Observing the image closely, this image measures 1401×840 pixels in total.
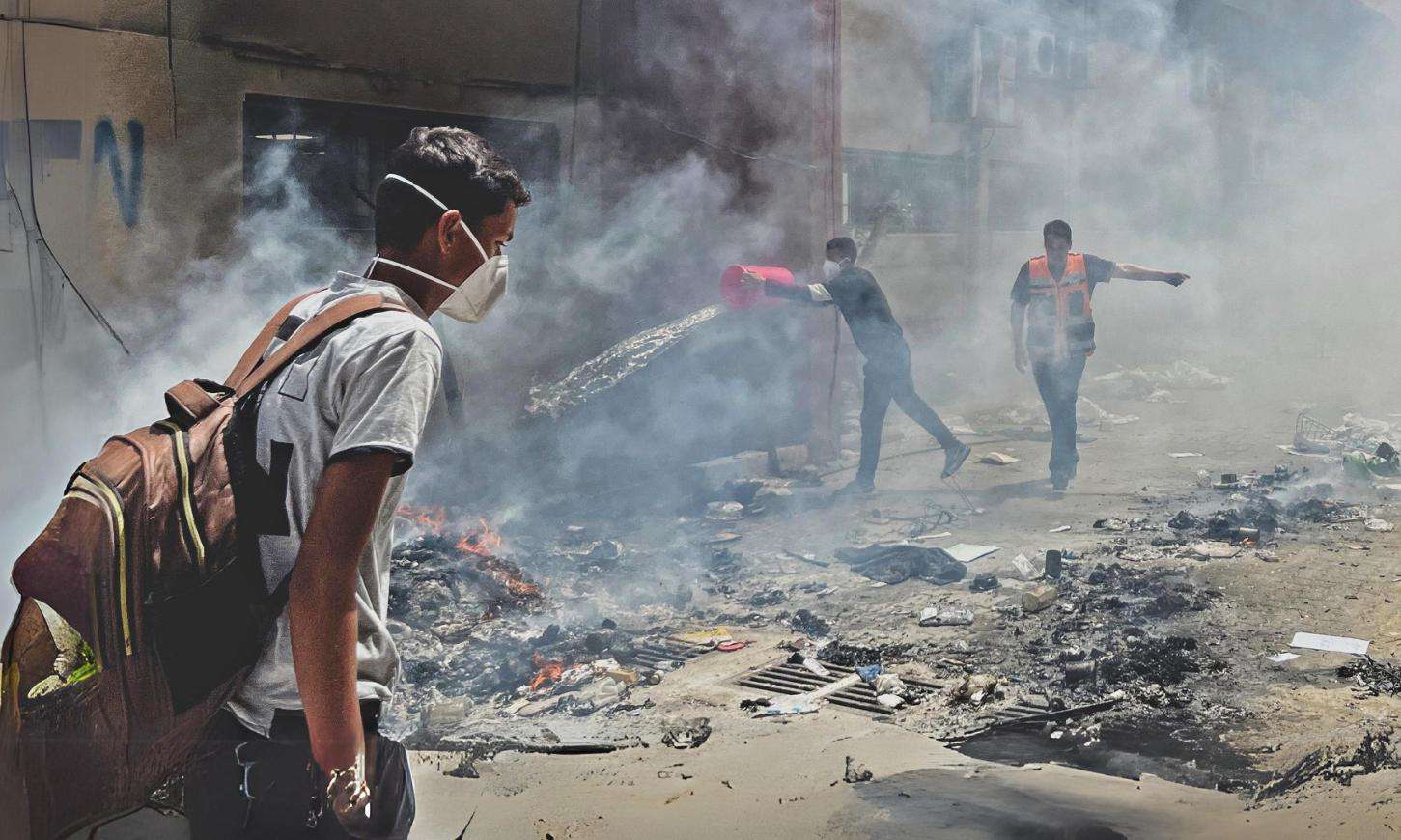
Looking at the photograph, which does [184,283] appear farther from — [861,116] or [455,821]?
[861,116]

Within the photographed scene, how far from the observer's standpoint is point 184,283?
18.5 feet

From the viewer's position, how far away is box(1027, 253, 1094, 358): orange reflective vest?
773 centimetres

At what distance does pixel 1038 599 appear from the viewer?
4.96m

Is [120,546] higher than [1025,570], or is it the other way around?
[120,546]

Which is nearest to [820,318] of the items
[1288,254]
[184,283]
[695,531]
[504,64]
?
[695,531]

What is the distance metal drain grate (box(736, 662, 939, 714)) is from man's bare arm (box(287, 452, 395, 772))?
8.79ft

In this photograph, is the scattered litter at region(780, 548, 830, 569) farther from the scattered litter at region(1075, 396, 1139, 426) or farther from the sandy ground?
the scattered litter at region(1075, 396, 1139, 426)

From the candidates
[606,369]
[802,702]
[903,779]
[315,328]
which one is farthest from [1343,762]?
[606,369]

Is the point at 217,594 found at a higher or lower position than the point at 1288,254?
lower

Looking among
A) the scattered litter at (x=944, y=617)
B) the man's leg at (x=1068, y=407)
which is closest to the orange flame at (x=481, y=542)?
the scattered litter at (x=944, y=617)

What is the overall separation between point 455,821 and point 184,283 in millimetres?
3582

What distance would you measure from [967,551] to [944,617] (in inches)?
51.2

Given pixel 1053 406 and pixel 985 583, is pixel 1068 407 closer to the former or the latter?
pixel 1053 406

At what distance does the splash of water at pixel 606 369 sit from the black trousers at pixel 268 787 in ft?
18.2
